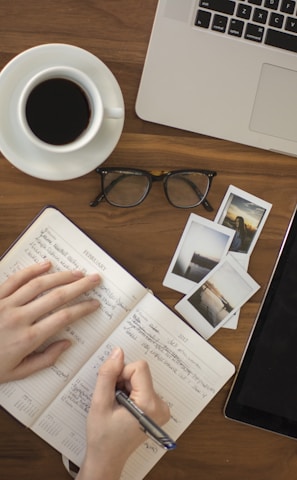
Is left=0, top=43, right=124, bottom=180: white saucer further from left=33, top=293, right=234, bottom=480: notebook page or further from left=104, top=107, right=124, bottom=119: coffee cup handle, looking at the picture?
left=33, top=293, right=234, bottom=480: notebook page

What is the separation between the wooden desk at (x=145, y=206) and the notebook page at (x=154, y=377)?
24 millimetres

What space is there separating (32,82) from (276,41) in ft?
1.19

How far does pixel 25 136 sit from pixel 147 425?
16.1 inches

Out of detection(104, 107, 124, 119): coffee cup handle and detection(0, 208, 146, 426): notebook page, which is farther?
detection(0, 208, 146, 426): notebook page

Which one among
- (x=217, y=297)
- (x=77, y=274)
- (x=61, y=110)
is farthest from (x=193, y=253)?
(x=61, y=110)

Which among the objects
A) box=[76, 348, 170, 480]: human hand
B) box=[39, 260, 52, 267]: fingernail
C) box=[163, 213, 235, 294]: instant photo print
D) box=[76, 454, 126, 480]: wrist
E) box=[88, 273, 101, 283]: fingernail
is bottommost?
box=[76, 454, 126, 480]: wrist

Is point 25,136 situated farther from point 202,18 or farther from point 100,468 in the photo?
point 100,468

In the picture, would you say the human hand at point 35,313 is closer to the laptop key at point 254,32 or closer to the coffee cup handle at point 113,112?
the coffee cup handle at point 113,112

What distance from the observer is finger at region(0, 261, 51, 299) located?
2.49ft

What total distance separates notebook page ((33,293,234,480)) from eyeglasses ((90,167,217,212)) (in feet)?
0.49

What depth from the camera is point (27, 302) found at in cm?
76

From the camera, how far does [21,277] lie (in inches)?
30.1

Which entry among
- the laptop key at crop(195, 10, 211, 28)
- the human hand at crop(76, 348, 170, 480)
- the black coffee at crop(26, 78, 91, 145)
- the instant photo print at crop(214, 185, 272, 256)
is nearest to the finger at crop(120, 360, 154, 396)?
the human hand at crop(76, 348, 170, 480)

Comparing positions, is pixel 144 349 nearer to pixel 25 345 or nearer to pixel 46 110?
pixel 25 345
